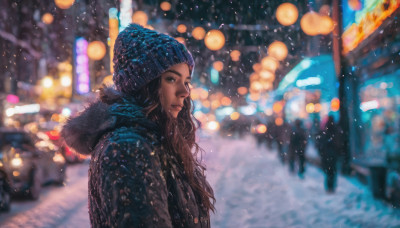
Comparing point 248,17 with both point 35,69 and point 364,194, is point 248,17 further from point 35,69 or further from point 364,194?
point 35,69

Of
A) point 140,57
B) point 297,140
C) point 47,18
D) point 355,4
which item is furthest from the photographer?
point 47,18

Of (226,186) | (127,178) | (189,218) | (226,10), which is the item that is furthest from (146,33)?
(226,10)

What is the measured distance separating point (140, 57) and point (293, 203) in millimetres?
7062

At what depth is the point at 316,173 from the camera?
40.5 ft

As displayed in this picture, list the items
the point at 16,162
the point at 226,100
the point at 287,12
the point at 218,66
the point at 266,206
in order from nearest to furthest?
the point at 266,206, the point at 16,162, the point at 287,12, the point at 218,66, the point at 226,100

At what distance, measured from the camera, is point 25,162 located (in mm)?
8422

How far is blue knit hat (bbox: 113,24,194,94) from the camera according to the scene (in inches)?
63.2

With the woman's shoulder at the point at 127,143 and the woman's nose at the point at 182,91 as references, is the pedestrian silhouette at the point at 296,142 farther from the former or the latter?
the woman's shoulder at the point at 127,143

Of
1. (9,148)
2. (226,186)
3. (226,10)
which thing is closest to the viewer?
(9,148)

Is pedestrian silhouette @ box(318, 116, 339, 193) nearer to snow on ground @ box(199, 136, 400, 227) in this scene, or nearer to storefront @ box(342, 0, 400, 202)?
snow on ground @ box(199, 136, 400, 227)

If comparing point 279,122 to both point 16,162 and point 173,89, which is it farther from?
point 173,89

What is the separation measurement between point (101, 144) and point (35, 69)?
45635 millimetres

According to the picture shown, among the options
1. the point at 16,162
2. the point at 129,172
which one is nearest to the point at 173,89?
the point at 129,172

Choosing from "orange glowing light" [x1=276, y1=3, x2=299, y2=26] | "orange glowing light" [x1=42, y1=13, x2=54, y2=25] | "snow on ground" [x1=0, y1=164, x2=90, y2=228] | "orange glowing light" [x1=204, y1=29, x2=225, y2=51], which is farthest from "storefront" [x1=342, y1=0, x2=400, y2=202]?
"orange glowing light" [x1=42, y1=13, x2=54, y2=25]
